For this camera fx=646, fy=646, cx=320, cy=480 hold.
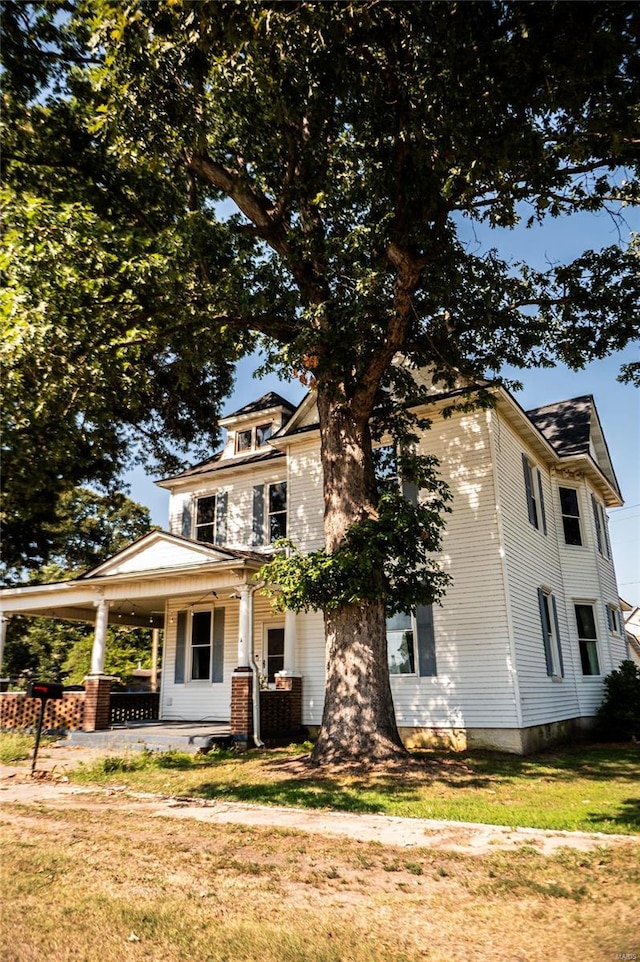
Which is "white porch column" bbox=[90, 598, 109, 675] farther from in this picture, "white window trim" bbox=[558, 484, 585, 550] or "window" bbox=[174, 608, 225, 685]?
"white window trim" bbox=[558, 484, 585, 550]

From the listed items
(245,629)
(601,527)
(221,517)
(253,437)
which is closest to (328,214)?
(245,629)

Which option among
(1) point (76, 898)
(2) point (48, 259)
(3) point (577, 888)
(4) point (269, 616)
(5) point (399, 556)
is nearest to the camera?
(1) point (76, 898)

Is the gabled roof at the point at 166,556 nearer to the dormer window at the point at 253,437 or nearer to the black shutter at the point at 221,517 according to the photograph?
the black shutter at the point at 221,517

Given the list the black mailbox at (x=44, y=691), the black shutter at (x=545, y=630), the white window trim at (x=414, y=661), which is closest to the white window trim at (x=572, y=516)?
the black shutter at (x=545, y=630)

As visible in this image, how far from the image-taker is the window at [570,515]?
18.1 metres

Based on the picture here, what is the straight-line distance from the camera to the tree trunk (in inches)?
406

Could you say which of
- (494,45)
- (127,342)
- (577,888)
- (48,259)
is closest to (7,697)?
(127,342)

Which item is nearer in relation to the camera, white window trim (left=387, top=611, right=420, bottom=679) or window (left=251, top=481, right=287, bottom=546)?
white window trim (left=387, top=611, right=420, bottom=679)

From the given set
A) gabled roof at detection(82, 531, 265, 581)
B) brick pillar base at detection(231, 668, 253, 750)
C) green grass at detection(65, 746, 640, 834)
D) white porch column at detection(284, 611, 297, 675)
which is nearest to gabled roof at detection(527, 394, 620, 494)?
green grass at detection(65, 746, 640, 834)

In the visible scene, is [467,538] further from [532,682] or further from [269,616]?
[269,616]

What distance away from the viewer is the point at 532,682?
13500 millimetres

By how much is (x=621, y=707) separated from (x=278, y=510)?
1006 centimetres

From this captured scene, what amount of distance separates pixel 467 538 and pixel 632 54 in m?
8.97

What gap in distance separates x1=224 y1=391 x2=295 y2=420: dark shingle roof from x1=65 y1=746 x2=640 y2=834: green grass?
10223 mm
